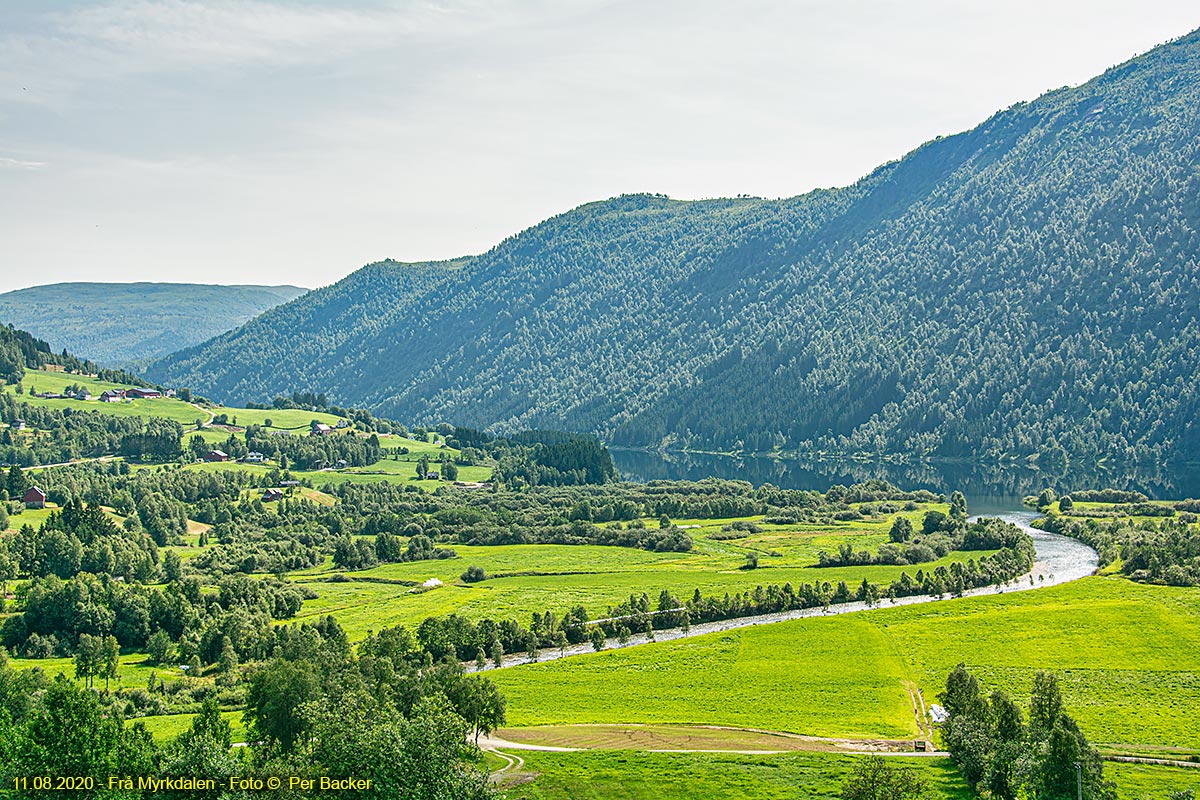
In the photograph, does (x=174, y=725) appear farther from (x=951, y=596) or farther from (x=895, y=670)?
(x=951, y=596)

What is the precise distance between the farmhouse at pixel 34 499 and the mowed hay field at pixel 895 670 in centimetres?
8975

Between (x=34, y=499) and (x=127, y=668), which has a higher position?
(x=34, y=499)

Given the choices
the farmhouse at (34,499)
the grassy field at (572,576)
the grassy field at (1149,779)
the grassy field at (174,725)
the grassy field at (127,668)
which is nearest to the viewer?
the grassy field at (1149,779)

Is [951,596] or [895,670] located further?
[951,596]

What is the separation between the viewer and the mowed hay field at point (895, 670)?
81.2 m

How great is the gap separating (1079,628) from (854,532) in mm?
62770

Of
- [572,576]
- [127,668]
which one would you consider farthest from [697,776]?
[572,576]

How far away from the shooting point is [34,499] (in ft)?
520

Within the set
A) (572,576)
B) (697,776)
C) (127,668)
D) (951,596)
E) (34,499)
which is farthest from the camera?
(34,499)

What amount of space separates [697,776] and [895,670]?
1252 inches

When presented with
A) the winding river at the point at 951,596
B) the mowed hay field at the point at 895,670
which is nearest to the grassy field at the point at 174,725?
the mowed hay field at the point at 895,670

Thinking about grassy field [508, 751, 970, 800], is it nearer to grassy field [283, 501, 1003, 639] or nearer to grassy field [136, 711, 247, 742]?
grassy field [136, 711, 247, 742]

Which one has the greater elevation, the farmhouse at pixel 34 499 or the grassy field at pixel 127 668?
the farmhouse at pixel 34 499

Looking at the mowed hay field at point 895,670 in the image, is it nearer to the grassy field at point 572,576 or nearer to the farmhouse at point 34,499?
the grassy field at point 572,576
